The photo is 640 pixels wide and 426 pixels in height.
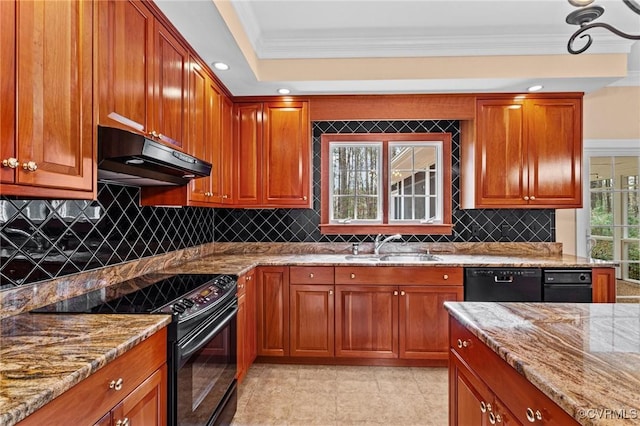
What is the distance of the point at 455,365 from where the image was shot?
1.54 meters

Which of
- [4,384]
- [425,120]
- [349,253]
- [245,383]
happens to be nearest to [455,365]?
[4,384]

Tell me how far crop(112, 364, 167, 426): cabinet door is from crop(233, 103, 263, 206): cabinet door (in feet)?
6.79

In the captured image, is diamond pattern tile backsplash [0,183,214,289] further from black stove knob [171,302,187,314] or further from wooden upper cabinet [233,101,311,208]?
wooden upper cabinet [233,101,311,208]

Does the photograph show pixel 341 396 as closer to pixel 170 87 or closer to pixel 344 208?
pixel 344 208

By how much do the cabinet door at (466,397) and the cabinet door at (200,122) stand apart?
1.85 meters

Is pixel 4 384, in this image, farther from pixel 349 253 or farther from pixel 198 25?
pixel 349 253

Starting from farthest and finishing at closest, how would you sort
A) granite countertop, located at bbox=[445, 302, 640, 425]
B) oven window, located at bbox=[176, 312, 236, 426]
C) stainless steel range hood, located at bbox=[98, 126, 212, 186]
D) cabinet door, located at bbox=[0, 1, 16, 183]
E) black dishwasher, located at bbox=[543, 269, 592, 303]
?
black dishwasher, located at bbox=[543, 269, 592, 303] → oven window, located at bbox=[176, 312, 236, 426] → stainless steel range hood, located at bbox=[98, 126, 212, 186] → cabinet door, located at bbox=[0, 1, 16, 183] → granite countertop, located at bbox=[445, 302, 640, 425]

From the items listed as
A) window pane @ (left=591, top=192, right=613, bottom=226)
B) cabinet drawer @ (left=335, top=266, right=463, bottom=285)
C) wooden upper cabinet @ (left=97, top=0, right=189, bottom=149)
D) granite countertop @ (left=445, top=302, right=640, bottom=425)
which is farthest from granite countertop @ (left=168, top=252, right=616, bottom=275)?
granite countertop @ (left=445, top=302, right=640, bottom=425)

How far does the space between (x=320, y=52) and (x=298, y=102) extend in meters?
0.52

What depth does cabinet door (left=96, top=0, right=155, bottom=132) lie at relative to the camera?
1.48 metres

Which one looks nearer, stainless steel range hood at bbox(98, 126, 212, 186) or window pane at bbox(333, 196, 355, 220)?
stainless steel range hood at bbox(98, 126, 212, 186)

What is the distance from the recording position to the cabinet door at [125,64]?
1.48m

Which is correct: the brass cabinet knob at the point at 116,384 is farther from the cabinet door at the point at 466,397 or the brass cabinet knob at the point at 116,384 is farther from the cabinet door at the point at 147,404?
the cabinet door at the point at 466,397

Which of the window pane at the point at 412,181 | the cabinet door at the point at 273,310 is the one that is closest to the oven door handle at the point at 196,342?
the cabinet door at the point at 273,310
